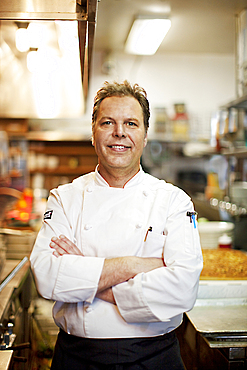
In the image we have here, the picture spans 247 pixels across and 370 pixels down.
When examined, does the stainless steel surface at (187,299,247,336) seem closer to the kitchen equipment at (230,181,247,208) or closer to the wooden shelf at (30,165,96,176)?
the kitchen equipment at (230,181,247,208)

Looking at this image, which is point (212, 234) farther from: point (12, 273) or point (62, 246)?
point (62, 246)

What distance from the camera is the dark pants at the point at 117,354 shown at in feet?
4.40

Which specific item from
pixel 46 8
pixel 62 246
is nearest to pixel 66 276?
pixel 62 246

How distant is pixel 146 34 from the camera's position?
417 centimetres

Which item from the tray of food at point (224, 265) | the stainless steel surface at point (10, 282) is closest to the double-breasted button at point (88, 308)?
the stainless steel surface at point (10, 282)

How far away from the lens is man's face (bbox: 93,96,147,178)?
4.89 ft

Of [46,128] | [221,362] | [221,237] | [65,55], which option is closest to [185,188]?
[46,128]

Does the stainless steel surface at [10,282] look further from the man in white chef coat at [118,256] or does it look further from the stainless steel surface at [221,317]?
the stainless steel surface at [221,317]

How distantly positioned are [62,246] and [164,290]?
0.40 meters

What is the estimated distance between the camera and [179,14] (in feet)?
12.7

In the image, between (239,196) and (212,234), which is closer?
(212,234)

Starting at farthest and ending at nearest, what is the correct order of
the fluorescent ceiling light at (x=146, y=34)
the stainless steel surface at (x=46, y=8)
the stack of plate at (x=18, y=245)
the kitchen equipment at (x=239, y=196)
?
the fluorescent ceiling light at (x=146, y=34), the kitchen equipment at (x=239, y=196), the stack of plate at (x=18, y=245), the stainless steel surface at (x=46, y=8)

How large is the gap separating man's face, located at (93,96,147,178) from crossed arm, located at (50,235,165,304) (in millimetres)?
363

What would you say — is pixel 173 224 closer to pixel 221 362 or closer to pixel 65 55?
pixel 221 362
